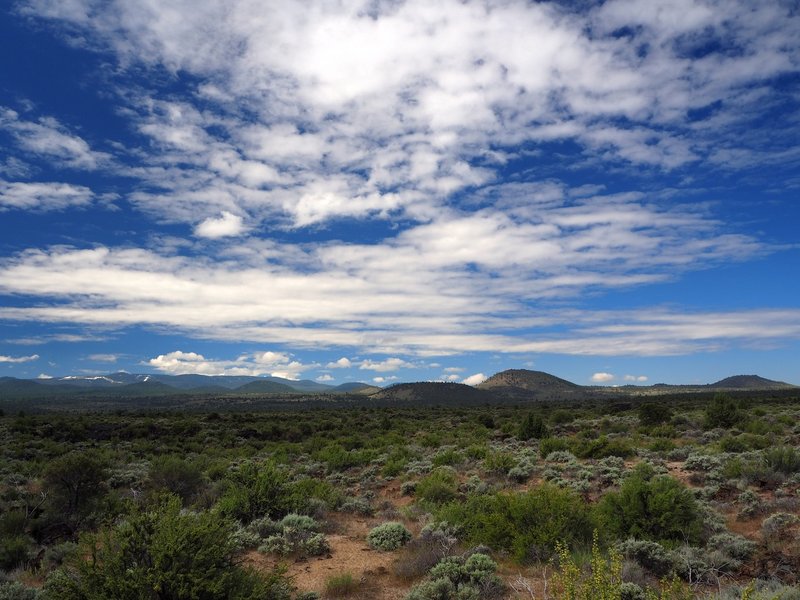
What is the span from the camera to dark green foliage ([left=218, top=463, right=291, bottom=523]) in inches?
498

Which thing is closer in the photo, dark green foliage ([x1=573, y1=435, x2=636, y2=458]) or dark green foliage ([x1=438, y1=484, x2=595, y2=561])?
dark green foliage ([x1=438, y1=484, x2=595, y2=561])

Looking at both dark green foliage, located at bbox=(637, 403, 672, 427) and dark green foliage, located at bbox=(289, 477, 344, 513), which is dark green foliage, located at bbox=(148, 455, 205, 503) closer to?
dark green foliage, located at bbox=(289, 477, 344, 513)

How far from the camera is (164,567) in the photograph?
5.96 meters

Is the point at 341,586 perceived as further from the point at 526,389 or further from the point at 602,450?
the point at 526,389

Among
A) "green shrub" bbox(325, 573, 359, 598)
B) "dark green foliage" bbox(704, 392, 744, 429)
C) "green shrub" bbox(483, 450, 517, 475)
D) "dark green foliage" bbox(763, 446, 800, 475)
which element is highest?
"dark green foliage" bbox(704, 392, 744, 429)

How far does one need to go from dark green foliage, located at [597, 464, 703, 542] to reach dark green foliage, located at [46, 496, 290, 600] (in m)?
7.48

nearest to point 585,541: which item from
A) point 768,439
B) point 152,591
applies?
point 152,591

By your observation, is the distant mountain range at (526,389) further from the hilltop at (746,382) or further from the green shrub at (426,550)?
the green shrub at (426,550)

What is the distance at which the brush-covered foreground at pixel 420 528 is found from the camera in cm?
616

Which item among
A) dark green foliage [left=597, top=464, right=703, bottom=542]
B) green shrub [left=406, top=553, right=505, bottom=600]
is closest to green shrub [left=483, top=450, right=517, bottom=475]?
dark green foliage [left=597, top=464, right=703, bottom=542]

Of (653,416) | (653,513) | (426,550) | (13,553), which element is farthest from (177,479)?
(653,416)

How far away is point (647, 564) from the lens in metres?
8.70

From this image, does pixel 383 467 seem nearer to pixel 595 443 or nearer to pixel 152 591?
pixel 595 443

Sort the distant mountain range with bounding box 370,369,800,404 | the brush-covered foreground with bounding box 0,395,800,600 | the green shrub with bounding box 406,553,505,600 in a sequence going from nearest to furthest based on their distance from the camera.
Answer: the brush-covered foreground with bounding box 0,395,800,600, the green shrub with bounding box 406,553,505,600, the distant mountain range with bounding box 370,369,800,404
